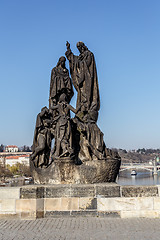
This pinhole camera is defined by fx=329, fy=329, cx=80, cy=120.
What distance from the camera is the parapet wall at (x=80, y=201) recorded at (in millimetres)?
8633

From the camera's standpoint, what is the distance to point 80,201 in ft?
29.1

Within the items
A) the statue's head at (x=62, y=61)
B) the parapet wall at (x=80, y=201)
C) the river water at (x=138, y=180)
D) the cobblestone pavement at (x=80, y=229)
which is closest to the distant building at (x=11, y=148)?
the river water at (x=138, y=180)

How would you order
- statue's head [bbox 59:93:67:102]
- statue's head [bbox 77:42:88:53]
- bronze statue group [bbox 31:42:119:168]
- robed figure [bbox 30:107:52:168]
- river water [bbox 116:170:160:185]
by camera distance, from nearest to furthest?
bronze statue group [bbox 31:42:119:168] → robed figure [bbox 30:107:52:168] → statue's head [bbox 59:93:67:102] → statue's head [bbox 77:42:88:53] → river water [bbox 116:170:160:185]

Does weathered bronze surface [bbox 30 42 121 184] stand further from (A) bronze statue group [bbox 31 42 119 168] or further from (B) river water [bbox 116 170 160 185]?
(B) river water [bbox 116 170 160 185]

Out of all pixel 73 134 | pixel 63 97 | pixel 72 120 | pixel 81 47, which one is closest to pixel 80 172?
pixel 73 134

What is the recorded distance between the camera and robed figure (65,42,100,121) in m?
11.5

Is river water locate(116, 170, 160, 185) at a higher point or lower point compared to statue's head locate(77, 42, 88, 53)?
lower

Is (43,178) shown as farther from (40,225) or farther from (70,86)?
(70,86)

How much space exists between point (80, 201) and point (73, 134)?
268 centimetres

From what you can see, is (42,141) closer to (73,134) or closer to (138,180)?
(73,134)

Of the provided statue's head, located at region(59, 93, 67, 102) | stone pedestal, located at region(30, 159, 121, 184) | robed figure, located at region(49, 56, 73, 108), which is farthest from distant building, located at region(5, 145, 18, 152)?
stone pedestal, located at region(30, 159, 121, 184)

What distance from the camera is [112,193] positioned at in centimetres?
880

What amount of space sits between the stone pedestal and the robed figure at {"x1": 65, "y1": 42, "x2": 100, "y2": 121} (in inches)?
85.8

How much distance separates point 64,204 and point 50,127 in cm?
285
